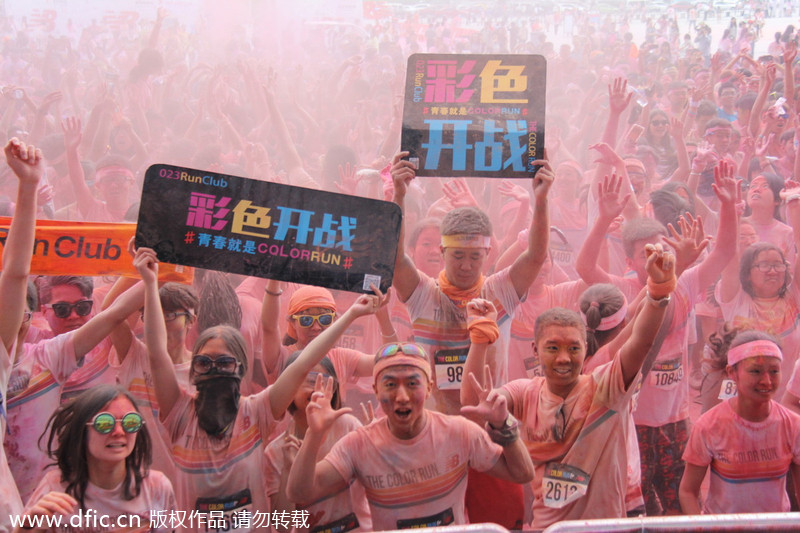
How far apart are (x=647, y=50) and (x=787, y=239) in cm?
391

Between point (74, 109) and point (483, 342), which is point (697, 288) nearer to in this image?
point (483, 342)

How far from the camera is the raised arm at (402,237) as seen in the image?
10.2ft

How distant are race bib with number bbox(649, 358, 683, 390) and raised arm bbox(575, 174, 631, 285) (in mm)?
591

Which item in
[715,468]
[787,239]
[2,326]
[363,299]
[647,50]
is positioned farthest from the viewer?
[647,50]

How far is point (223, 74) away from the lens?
7105 millimetres

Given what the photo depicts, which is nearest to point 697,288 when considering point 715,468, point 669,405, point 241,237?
point 669,405

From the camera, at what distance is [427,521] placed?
102 inches

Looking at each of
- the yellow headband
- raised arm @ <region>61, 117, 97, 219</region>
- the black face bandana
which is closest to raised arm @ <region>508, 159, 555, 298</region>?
the yellow headband

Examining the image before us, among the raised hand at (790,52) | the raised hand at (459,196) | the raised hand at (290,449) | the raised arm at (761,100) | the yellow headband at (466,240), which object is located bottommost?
the raised hand at (290,449)

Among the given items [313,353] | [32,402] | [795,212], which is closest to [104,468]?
[32,402]

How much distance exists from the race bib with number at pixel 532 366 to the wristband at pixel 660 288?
3.69ft

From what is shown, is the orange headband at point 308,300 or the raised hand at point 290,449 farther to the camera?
the orange headband at point 308,300

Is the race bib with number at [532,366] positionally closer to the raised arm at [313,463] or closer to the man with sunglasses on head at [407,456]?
the man with sunglasses on head at [407,456]

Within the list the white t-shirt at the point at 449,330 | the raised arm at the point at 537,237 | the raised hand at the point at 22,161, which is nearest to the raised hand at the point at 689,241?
the raised arm at the point at 537,237
